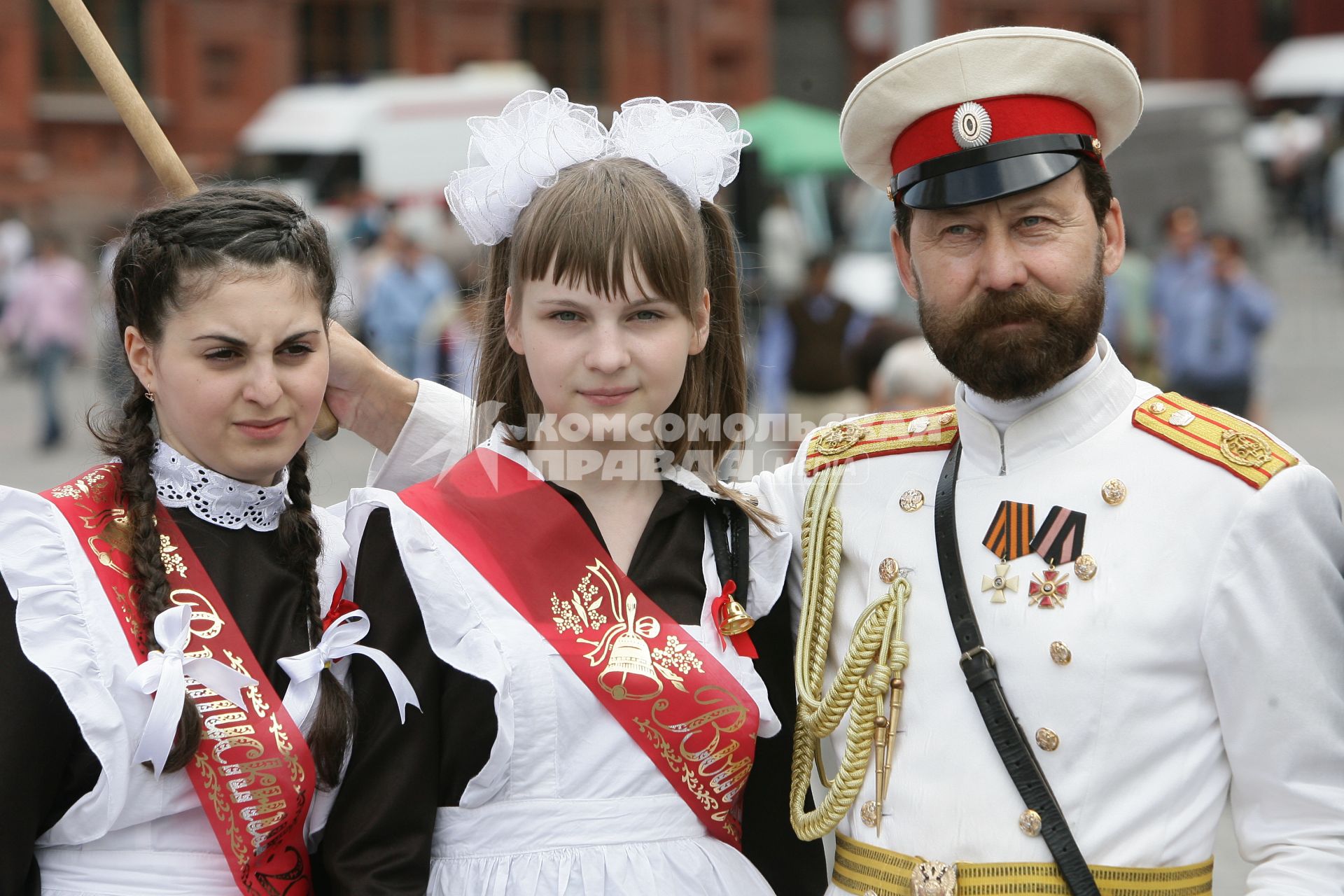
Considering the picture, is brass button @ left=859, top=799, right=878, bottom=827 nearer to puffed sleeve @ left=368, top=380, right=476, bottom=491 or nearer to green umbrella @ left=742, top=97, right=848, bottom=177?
puffed sleeve @ left=368, top=380, right=476, bottom=491

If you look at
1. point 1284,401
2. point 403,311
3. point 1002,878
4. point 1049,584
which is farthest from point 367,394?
point 1284,401

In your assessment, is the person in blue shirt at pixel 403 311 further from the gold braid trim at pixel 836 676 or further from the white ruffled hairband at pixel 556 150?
the gold braid trim at pixel 836 676

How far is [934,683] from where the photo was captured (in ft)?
8.15

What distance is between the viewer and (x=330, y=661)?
2.48 meters

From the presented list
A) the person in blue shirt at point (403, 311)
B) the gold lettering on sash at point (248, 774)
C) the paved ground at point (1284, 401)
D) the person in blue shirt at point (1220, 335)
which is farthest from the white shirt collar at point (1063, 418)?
the person in blue shirt at point (403, 311)

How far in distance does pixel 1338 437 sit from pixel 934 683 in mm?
11182

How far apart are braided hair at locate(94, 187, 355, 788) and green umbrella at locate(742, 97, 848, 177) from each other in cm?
1672

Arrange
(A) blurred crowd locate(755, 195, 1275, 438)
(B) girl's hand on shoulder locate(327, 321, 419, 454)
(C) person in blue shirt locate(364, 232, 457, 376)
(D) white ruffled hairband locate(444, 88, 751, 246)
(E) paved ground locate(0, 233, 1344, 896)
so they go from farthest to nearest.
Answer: (C) person in blue shirt locate(364, 232, 457, 376) < (E) paved ground locate(0, 233, 1344, 896) < (A) blurred crowd locate(755, 195, 1275, 438) < (B) girl's hand on shoulder locate(327, 321, 419, 454) < (D) white ruffled hairband locate(444, 88, 751, 246)

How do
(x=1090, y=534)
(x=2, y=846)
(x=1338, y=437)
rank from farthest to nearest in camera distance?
(x=1338, y=437)
(x=1090, y=534)
(x=2, y=846)

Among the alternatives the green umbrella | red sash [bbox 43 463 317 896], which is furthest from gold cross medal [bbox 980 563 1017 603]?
the green umbrella

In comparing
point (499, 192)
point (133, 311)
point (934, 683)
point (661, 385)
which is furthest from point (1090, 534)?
point (133, 311)

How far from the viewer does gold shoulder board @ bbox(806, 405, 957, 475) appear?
273 cm

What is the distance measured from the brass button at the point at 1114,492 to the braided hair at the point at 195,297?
1.18 m

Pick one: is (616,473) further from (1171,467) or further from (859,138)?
(1171,467)
